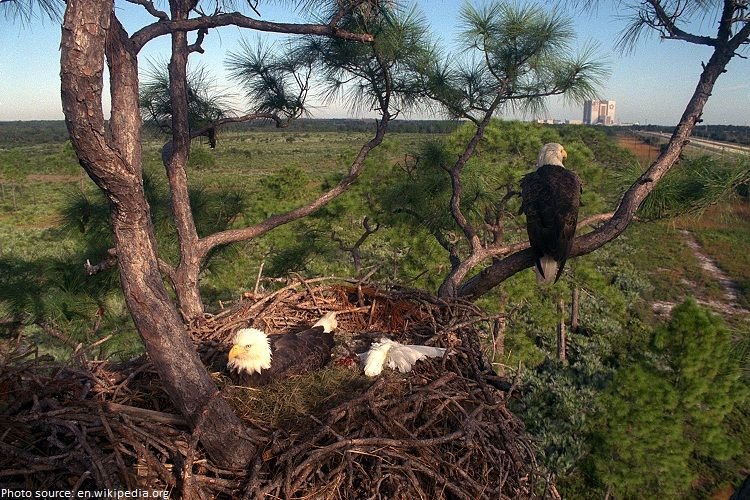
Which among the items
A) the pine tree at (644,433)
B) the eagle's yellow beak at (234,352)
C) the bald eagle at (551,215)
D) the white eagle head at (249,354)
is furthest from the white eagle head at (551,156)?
the pine tree at (644,433)

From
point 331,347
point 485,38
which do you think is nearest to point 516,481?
point 331,347

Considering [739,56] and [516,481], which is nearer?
[516,481]

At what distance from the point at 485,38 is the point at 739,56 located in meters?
2.33

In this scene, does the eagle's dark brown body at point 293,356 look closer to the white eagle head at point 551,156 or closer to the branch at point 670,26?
the white eagle head at point 551,156

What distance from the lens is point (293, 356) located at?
2924mm

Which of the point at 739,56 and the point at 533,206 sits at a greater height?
the point at 739,56

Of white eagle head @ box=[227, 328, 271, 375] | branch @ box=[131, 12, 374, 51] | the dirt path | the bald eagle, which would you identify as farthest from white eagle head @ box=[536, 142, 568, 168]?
the dirt path

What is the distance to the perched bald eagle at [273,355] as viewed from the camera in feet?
9.09

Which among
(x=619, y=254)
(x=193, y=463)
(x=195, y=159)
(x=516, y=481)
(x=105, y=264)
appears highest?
(x=195, y=159)

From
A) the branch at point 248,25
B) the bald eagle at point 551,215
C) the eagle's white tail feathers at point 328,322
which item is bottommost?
the eagle's white tail feathers at point 328,322

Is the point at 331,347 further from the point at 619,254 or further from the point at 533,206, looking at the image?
the point at 619,254

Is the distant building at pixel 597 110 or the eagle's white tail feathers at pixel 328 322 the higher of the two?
the distant building at pixel 597 110

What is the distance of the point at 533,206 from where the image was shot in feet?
13.2

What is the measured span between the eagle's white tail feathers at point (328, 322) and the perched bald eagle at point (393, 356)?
0.38 m
